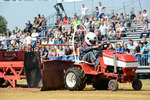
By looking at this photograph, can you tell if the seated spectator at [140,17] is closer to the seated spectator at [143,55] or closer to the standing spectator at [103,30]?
the standing spectator at [103,30]

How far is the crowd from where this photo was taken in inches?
662

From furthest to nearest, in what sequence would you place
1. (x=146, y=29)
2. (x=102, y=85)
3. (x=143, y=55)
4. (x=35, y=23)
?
(x=35, y=23) < (x=146, y=29) < (x=143, y=55) < (x=102, y=85)

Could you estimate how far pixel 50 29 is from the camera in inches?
858

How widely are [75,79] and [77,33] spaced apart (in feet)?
28.4

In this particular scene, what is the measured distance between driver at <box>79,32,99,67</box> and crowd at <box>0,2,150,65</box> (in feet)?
14.4

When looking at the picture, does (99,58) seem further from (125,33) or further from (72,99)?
(125,33)

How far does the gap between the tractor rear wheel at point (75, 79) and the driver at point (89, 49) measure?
1.76 feet

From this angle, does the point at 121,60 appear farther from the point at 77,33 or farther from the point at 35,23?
the point at 35,23

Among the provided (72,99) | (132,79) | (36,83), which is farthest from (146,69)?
(72,99)

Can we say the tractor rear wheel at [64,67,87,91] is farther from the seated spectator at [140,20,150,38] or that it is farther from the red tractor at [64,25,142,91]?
the seated spectator at [140,20,150,38]

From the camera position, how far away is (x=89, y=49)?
1146 centimetres

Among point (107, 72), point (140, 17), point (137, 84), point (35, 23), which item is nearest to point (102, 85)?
point (107, 72)

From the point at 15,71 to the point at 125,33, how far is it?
8.98 m

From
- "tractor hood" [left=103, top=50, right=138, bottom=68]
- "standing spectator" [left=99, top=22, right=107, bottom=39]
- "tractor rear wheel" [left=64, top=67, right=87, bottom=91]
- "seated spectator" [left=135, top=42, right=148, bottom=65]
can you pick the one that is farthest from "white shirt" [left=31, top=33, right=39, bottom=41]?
"tractor hood" [left=103, top=50, right=138, bottom=68]
